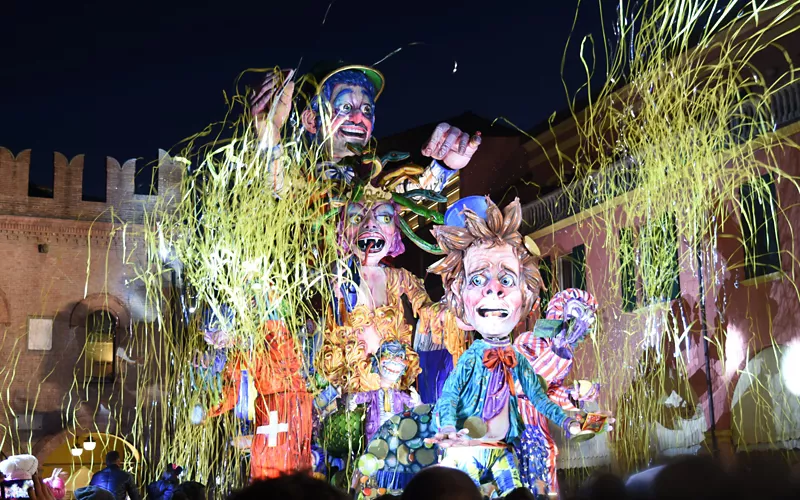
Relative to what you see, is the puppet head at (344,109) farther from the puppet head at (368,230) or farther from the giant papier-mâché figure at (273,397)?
the giant papier-mâché figure at (273,397)

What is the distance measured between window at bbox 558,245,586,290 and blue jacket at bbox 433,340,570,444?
991 centimetres

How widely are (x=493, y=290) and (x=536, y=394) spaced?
2.99ft

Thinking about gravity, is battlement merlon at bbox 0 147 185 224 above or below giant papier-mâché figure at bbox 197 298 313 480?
above

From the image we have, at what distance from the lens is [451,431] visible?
7406 millimetres

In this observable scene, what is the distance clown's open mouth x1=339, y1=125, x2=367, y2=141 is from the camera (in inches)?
414

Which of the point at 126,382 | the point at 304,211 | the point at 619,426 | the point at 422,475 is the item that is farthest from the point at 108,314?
the point at 422,475

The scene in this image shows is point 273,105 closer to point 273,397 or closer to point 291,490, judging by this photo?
point 273,397

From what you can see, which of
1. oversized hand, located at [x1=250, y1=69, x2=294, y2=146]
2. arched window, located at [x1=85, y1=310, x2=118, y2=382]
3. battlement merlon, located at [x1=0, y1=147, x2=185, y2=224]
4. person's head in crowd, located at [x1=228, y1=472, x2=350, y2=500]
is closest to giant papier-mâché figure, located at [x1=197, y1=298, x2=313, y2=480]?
oversized hand, located at [x1=250, y1=69, x2=294, y2=146]

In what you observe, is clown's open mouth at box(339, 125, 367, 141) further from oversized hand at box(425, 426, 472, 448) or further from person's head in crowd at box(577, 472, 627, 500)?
person's head in crowd at box(577, 472, 627, 500)

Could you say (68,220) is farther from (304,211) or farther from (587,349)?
(304,211)

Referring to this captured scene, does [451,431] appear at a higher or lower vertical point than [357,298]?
lower

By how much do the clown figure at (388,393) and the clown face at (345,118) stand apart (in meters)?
2.40

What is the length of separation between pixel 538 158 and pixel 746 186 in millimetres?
7647

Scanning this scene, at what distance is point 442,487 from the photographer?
2432 mm
